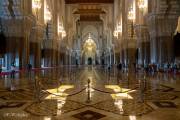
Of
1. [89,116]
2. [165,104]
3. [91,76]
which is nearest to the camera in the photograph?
[89,116]

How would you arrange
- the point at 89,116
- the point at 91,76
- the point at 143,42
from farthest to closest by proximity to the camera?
the point at 143,42 → the point at 91,76 → the point at 89,116

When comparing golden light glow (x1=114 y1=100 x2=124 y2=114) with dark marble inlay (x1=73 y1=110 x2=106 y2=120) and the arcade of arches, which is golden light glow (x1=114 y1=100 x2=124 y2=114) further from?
dark marble inlay (x1=73 y1=110 x2=106 y2=120)

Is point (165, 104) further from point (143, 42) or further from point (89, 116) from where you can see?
point (143, 42)

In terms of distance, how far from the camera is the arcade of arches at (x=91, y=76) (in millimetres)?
6145

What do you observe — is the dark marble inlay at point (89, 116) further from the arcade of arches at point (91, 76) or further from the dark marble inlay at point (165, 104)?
the dark marble inlay at point (165, 104)

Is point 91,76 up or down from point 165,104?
down

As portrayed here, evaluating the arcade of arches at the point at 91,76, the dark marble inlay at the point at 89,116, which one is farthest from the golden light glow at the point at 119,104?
the dark marble inlay at the point at 89,116

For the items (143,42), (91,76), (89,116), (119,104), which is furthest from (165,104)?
(143,42)

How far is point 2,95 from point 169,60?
11.8 m

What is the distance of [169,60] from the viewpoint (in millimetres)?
17094

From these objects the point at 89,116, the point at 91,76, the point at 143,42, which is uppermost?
the point at 143,42

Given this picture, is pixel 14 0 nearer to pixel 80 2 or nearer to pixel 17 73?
pixel 17 73

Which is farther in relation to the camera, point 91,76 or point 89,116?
point 91,76

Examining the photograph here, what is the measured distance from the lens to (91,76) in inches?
746
